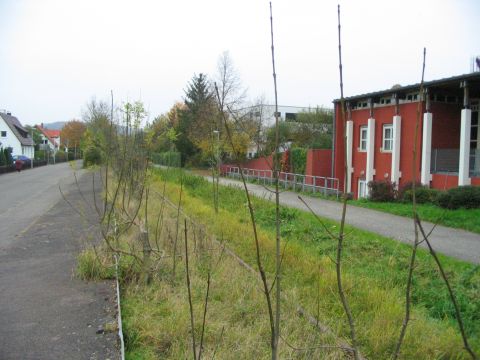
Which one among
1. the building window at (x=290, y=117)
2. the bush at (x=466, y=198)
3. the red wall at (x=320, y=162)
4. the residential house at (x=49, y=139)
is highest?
the building window at (x=290, y=117)

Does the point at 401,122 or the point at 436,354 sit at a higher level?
the point at 401,122

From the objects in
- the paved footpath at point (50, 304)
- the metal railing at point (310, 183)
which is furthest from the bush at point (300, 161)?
the paved footpath at point (50, 304)

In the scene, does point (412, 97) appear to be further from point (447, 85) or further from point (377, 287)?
point (377, 287)

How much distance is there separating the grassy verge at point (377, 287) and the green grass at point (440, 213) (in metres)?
3.49

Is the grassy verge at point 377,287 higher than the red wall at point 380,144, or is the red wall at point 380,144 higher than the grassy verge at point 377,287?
the red wall at point 380,144

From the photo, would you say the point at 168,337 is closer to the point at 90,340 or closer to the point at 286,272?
the point at 90,340

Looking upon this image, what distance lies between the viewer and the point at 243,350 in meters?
3.96

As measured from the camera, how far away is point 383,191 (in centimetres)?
2044

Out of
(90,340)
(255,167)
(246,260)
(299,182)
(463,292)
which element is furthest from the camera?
(255,167)

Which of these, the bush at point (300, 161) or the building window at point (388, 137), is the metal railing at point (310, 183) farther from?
the building window at point (388, 137)

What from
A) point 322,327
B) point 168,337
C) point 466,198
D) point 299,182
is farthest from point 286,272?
point 299,182

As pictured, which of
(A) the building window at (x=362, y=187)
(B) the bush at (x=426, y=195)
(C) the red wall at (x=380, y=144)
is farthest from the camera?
(A) the building window at (x=362, y=187)

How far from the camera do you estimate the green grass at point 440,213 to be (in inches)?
537

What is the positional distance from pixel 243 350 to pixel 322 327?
3.40 ft
